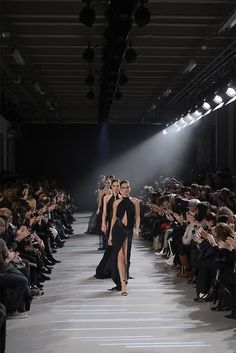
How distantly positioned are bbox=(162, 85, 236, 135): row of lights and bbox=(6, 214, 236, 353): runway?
476cm

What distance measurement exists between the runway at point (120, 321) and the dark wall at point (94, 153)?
16.8 meters

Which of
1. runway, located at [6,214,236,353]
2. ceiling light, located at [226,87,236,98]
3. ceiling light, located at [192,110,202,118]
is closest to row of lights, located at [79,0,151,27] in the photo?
runway, located at [6,214,236,353]

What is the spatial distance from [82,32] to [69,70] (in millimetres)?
3643

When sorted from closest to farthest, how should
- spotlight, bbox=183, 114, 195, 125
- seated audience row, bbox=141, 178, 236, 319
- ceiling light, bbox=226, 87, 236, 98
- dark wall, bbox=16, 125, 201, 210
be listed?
seated audience row, bbox=141, 178, 236, 319 < ceiling light, bbox=226, 87, 236, 98 < spotlight, bbox=183, 114, 195, 125 < dark wall, bbox=16, 125, 201, 210

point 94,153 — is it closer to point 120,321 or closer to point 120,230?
point 120,230

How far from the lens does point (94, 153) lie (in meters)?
27.1

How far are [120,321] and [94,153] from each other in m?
20.4

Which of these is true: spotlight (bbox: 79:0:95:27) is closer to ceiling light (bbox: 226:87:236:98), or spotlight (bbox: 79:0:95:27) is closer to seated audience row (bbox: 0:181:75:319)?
seated audience row (bbox: 0:181:75:319)

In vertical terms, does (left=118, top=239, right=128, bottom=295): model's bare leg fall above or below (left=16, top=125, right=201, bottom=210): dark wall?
below

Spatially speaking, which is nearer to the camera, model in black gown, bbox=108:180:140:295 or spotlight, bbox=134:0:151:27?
spotlight, bbox=134:0:151:27

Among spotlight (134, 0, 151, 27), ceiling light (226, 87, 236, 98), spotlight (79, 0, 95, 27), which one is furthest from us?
ceiling light (226, 87, 236, 98)

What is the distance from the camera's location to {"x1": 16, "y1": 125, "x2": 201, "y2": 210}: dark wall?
87.6 feet

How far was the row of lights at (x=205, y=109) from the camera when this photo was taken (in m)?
13.4

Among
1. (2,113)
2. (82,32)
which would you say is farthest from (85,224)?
(82,32)
